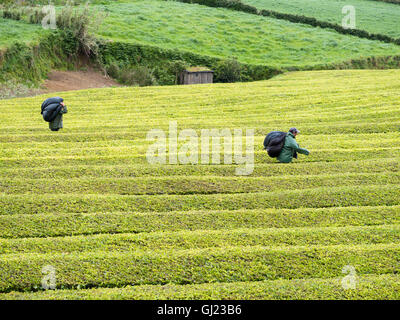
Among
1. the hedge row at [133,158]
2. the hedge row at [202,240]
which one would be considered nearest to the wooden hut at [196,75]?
the hedge row at [133,158]

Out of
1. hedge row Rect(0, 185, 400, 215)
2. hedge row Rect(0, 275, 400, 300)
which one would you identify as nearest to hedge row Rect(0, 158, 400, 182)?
hedge row Rect(0, 185, 400, 215)

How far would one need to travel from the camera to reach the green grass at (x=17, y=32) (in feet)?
104

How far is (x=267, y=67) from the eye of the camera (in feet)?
126

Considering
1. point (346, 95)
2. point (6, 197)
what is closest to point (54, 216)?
point (6, 197)

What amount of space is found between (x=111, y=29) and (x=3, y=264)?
3536 centimetres

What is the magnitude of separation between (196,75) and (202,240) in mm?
28356

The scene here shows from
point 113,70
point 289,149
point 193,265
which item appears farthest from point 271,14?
point 193,265

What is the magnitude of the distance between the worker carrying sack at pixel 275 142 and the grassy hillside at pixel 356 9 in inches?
1626

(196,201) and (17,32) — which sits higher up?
(17,32)

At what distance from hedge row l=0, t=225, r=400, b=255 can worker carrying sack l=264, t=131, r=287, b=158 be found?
463 centimetres

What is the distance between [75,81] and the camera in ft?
110

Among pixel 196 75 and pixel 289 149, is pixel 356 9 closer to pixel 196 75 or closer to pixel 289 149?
pixel 196 75
